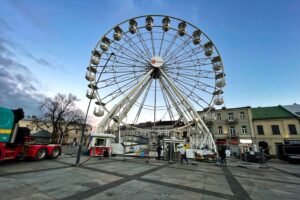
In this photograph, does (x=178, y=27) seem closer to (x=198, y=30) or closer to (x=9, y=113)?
(x=198, y=30)

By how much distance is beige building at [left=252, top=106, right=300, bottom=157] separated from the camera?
26.4 meters

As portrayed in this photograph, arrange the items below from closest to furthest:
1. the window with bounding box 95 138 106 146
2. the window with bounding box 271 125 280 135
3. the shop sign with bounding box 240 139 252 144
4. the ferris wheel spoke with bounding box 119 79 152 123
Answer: the window with bounding box 95 138 106 146, the ferris wheel spoke with bounding box 119 79 152 123, the window with bounding box 271 125 280 135, the shop sign with bounding box 240 139 252 144

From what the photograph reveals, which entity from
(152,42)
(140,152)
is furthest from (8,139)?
(152,42)

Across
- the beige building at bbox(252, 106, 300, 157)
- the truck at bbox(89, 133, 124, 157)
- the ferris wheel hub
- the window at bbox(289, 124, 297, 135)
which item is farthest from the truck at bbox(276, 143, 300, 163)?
the truck at bbox(89, 133, 124, 157)

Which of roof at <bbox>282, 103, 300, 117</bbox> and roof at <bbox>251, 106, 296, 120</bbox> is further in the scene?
roof at <bbox>251, 106, 296, 120</bbox>

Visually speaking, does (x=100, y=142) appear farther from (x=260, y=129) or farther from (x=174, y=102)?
(x=260, y=129)

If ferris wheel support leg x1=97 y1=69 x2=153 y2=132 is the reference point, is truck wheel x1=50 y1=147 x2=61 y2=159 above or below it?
below

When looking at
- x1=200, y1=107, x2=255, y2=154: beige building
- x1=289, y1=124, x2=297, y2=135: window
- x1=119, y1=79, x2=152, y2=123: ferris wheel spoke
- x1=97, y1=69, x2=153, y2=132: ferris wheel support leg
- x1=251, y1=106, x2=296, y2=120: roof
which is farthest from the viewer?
x1=200, y1=107, x2=255, y2=154: beige building

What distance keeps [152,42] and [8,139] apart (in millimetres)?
16828

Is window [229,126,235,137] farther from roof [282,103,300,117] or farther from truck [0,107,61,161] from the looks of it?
truck [0,107,61,161]

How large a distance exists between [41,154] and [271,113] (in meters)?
38.6

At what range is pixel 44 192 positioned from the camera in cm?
467

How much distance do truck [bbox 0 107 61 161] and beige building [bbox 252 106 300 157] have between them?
34897 mm

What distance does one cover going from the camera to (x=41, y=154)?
1164 centimetres
